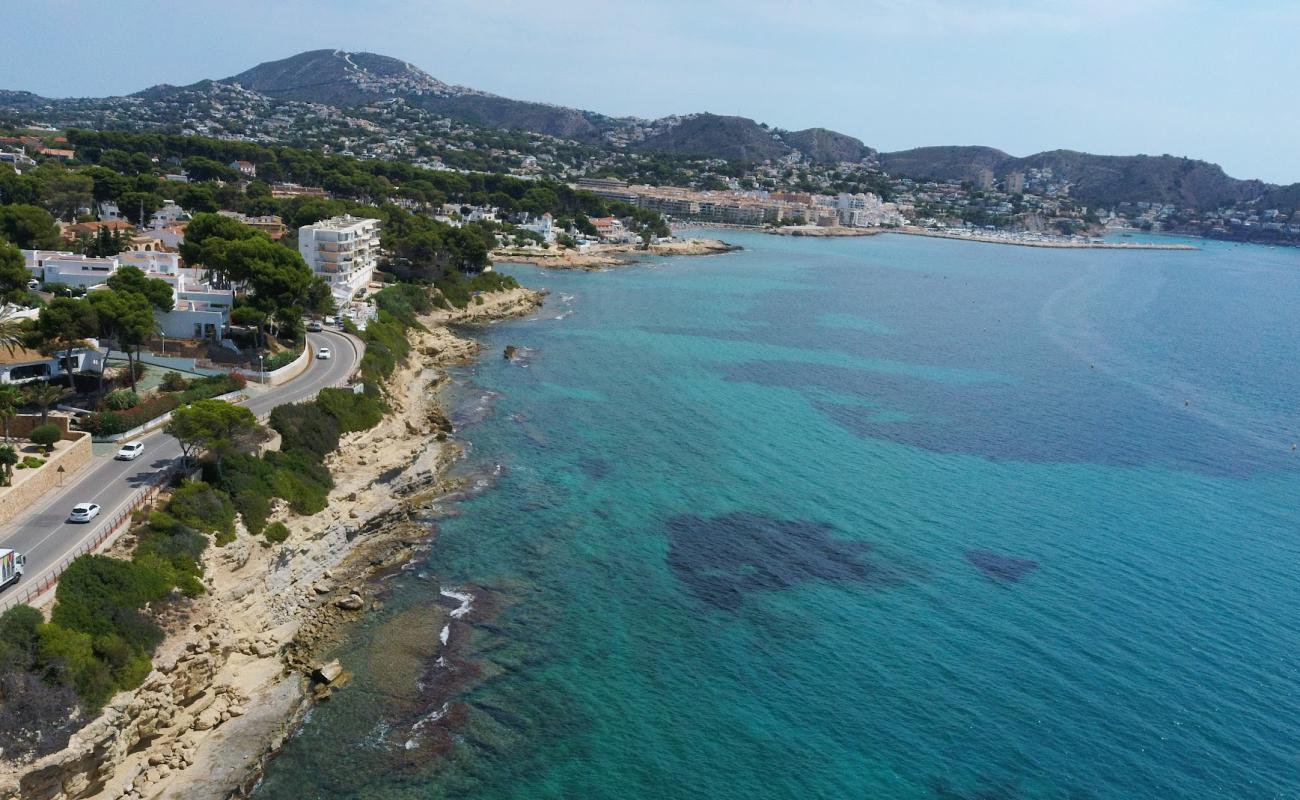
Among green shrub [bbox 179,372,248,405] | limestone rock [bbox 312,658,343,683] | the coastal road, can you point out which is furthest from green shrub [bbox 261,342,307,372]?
limestone rock [bbox 312,658,343,683]

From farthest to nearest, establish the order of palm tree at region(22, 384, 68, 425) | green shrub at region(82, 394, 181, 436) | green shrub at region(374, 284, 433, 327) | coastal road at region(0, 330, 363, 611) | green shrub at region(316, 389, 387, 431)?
green shrub at region(374, 284, 433, 327) < green shrub at region(316, 389, 387, 431) < green shrub at region(82, 394, 181, 436) < palm tree at region(22, 384, 68, 425) < coastal road at region(0, 330, 363, 611)

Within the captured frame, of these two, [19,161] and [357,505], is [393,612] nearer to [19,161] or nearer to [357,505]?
[357,505]

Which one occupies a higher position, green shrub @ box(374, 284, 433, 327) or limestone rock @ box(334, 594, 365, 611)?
green shrub @ box(374, 284, 433, 327)

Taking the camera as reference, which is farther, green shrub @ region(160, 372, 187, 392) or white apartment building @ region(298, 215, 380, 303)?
white apartment building @ region(298, 215, 380, 303)

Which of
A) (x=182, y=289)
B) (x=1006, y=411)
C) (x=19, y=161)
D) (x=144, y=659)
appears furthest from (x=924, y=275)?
(x=144, y=659)

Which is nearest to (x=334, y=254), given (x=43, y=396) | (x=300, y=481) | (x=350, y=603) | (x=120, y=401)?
(x=120, y=401)

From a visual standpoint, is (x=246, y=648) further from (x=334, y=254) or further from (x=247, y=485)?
(x=334, y=254)

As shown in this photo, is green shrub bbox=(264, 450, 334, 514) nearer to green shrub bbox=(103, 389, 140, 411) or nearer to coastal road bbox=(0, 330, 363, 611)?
coastal road bbox=(0, 330, 363, 611)
